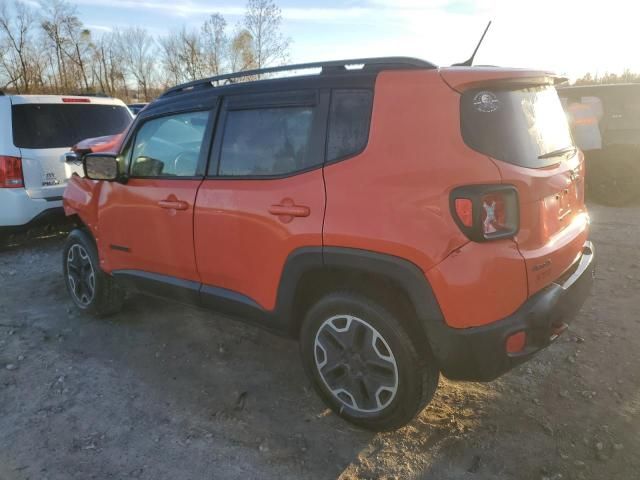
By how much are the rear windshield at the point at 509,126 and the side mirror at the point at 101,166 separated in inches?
98.1

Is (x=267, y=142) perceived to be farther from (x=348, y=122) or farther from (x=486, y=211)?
(x=486, y=211)

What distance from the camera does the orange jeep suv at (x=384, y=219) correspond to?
214 cm

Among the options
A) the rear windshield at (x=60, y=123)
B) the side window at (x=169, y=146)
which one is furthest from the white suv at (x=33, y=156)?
the side window at (x=169, y=146)

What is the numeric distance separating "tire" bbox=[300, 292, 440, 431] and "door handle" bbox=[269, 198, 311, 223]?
452 millimetres

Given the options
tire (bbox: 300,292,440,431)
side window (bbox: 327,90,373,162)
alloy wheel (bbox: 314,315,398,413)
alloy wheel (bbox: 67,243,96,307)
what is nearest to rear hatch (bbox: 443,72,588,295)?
side window (bbox: 327,90,373,162)

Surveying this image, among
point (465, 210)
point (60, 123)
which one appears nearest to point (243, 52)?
point (60, 123)

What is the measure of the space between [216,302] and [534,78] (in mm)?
2175

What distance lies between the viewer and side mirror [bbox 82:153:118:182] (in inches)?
139

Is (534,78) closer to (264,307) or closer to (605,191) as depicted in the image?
(264,307)

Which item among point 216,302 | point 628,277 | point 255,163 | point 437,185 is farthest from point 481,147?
point 628,277

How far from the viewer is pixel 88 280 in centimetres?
416

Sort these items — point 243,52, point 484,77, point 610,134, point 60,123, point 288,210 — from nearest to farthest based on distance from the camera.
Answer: point 484,77 → point 288,210 → point 60,123 → point 610,134 → point 243,52

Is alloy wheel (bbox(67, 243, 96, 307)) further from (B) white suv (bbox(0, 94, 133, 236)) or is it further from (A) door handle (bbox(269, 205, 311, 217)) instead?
(A) door handle (bbox(269, 205, 311, 217))

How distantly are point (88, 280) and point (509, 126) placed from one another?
11.4 ft
